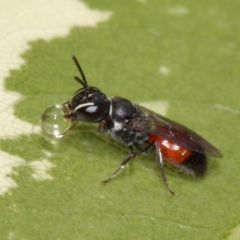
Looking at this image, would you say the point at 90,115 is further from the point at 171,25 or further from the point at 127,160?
the point at 171,25

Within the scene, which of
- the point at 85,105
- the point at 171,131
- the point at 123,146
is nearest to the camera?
the point at 85,105

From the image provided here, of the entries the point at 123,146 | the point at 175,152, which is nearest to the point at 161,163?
the point at 175,152

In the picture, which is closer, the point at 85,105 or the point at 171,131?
the point at 85,105

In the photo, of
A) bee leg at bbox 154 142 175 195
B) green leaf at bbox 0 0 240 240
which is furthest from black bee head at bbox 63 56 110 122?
bee leg at bbox 154 142 175 195

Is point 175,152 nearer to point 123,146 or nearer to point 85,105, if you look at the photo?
point 123,146

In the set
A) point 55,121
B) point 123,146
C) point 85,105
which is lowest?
point 123,146

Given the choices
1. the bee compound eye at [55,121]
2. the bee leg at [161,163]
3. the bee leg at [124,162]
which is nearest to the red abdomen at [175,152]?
the bee leg at [161,163]

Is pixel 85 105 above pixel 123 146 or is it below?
above

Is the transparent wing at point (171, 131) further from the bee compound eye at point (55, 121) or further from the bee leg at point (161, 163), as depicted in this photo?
the bee compound eye at point (55, 121)
